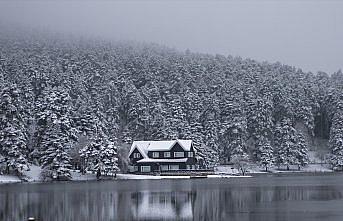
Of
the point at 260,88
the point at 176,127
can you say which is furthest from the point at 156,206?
the point at 260,88

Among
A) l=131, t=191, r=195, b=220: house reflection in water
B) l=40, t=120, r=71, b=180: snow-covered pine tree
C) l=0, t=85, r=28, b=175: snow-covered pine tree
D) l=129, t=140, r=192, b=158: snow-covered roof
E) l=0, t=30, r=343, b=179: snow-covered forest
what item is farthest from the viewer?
l=129, t=140, r=192, b=158: snow-covered roof

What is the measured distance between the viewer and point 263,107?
117 metres

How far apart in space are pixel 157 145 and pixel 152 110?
1991cm

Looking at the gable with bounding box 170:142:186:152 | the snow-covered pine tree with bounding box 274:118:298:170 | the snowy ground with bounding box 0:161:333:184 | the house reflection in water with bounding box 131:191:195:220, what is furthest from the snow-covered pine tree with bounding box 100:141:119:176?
the snow-covered pine tree with bounding box 274:118:298:170

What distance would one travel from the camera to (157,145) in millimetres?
93562

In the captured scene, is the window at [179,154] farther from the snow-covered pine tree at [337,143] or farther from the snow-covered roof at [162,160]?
the snow-covered pine tree at [337,143]

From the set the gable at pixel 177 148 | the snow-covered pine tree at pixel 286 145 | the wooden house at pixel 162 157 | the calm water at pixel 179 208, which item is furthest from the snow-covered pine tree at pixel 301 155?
the calm water at pixel 179 208

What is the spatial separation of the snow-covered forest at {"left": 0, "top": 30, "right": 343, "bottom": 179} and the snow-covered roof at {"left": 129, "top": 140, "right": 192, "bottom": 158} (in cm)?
338

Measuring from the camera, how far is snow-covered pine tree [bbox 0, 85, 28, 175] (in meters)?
67.0

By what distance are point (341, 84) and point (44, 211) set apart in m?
120

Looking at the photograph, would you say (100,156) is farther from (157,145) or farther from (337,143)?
(337,143)

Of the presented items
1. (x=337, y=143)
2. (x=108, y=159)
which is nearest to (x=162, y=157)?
(x=108, y=159)

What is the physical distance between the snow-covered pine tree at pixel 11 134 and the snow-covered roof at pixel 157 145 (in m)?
24.6

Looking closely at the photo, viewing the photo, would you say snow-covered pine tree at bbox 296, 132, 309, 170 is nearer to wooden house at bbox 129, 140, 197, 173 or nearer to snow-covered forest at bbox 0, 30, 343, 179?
snow-covered forest at bbox 0, 30, 343, 179
